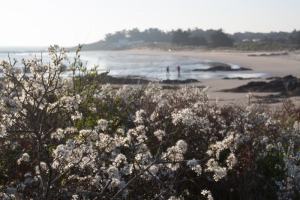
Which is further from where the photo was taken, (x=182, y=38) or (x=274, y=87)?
(x=182, y=38)

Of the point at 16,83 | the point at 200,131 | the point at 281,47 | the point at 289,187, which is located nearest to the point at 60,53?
the point at 16,83

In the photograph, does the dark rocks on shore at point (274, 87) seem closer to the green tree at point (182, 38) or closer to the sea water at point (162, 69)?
the sea water at point (162, 69)

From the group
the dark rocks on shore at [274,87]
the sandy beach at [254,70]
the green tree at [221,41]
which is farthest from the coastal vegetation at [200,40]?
the dark rocks on shore at [274,87]

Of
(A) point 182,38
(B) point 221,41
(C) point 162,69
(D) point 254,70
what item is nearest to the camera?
(D) point 254,70

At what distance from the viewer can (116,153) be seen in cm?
463

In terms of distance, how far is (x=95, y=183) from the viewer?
393cm

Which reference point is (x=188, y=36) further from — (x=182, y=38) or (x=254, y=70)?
(x=254, y=70)

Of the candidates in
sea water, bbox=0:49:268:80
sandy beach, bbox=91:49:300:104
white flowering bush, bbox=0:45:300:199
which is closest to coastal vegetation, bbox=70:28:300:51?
sandy beach, bbox=91:49:300:104

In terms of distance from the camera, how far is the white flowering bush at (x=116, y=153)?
3668mm

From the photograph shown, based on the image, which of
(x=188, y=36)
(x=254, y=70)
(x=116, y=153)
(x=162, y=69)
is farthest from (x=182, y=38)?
(x=116, y=153)

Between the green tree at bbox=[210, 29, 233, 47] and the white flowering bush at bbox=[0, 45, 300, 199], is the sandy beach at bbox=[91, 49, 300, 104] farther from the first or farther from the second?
the green tree at bbox=[210, 29, 233, 47]

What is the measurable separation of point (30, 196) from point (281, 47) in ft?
271

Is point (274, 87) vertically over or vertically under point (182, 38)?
under

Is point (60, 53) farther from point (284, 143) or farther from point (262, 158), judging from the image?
point (284, 143)
